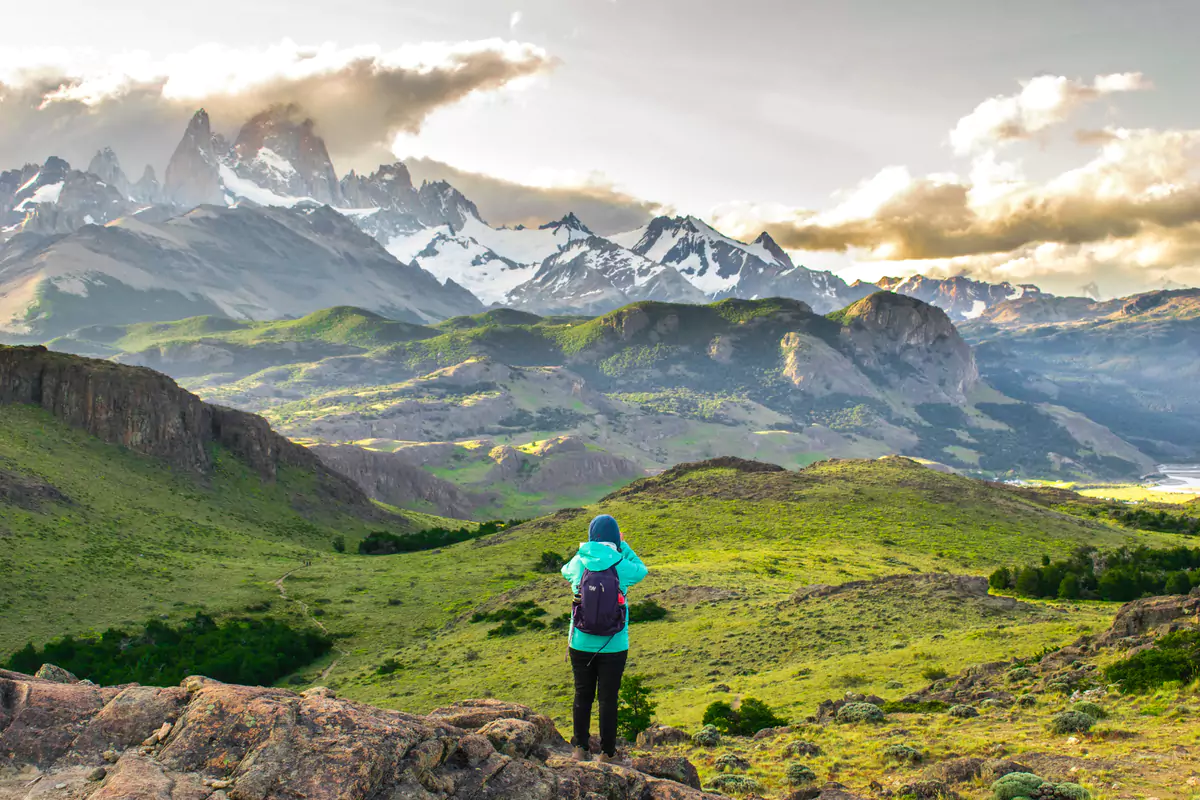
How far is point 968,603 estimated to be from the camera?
50.2 metres

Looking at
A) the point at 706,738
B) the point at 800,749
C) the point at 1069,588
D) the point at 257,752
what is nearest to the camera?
the point at 257,752

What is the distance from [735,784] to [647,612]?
119 ft

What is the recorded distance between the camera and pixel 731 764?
2303 cm

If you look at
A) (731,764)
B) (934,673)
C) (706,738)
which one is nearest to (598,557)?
(731,764)

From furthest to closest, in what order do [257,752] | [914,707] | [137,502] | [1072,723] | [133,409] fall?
[133,409] → [137,502] → [914,707] → [1072,723] → [257,752]

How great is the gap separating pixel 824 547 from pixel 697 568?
812 inches

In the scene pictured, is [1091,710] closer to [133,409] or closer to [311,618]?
[311,618]

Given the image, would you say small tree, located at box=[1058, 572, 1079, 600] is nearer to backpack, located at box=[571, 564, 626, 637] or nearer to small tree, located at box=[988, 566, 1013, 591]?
small tree, located at box=[988, 566, 1013, 591]

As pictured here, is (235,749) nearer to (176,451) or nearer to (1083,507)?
(176,451)

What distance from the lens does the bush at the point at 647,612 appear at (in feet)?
183

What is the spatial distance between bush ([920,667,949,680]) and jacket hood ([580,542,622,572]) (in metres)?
25.8

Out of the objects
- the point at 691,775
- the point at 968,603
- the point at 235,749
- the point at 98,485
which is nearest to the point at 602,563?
the point at 691,775

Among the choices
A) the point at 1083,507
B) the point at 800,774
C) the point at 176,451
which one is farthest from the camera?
the point at 1083,507

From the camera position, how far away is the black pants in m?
15.7
